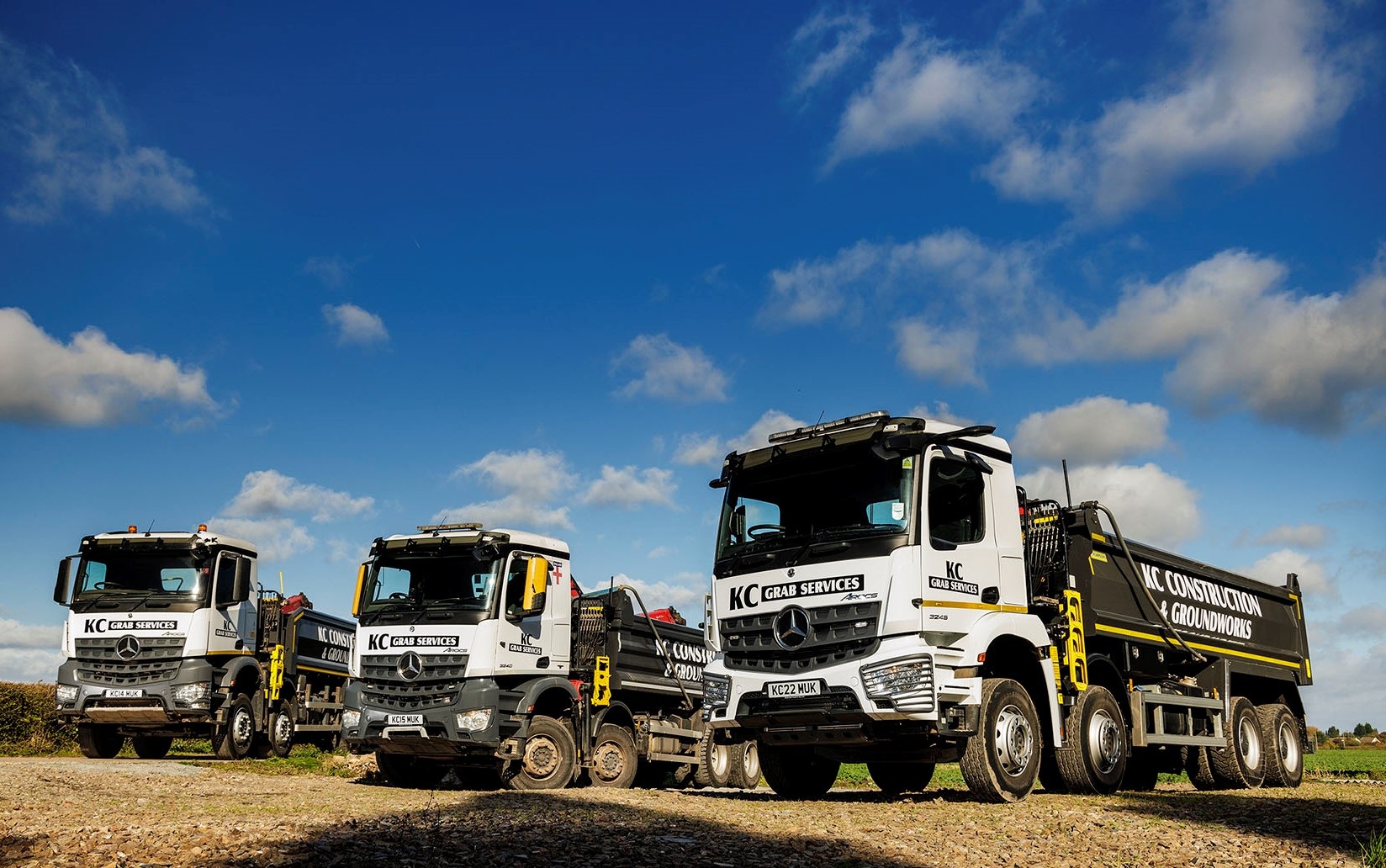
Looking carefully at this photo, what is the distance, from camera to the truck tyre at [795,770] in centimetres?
1270

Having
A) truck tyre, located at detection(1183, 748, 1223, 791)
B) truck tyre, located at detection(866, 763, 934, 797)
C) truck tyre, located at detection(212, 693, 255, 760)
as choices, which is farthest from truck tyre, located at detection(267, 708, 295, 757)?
truck tyre, located at detection(1183, 748, 1223, 791)

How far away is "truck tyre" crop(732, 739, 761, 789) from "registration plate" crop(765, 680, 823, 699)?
235 inches

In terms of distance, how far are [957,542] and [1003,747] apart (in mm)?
2049

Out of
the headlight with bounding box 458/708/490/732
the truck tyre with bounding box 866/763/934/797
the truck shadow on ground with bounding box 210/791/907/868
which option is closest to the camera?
the truck shadow on ground with bounding box 210/791/907/868

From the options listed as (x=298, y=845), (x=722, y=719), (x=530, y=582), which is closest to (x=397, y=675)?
(x=530, y=582)

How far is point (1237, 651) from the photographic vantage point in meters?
16.2

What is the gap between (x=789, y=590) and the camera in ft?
37.1

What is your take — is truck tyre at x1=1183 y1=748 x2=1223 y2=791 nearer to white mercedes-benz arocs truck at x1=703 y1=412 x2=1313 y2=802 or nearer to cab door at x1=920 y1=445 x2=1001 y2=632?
white mercedes-benz arocs truck at x1=703 y1=412 x2=1313 y2=802

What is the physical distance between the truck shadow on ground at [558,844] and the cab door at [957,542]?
9.38 ft

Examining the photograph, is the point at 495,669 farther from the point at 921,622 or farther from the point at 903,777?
the point at 921,622

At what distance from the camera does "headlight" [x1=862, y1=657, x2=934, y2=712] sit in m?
10.5

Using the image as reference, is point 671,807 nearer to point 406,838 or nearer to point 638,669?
point 406,838

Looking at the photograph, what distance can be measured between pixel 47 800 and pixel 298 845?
5.09 meters

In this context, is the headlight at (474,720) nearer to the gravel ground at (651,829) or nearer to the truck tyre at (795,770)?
the gravel ground at (651,829)
